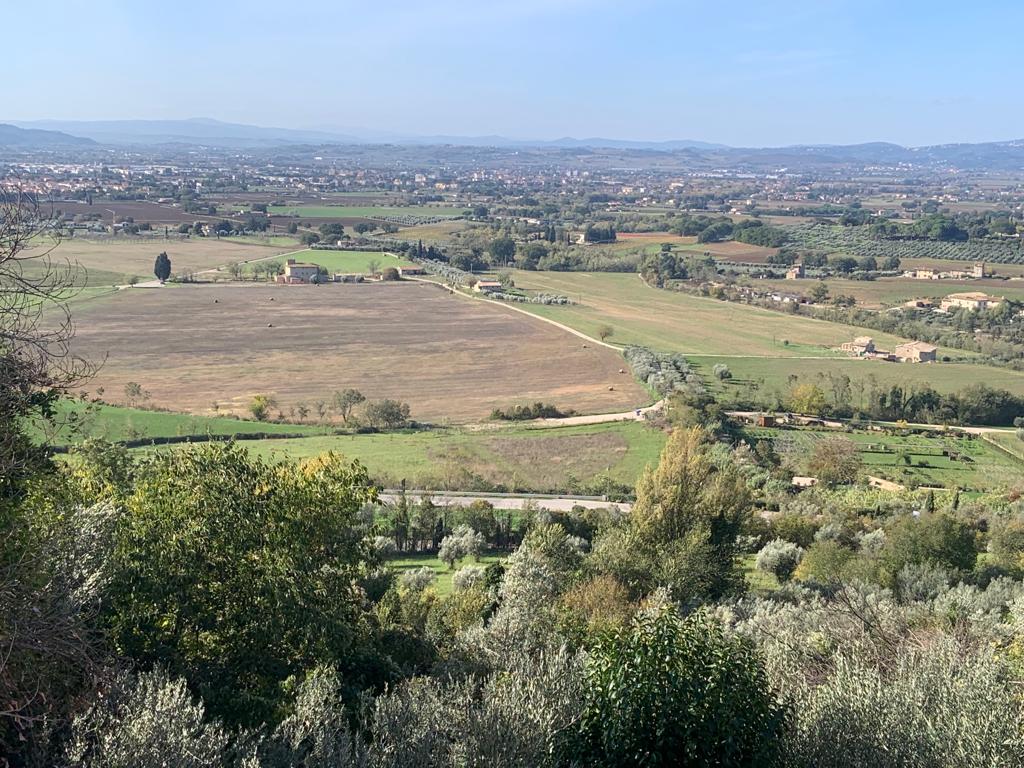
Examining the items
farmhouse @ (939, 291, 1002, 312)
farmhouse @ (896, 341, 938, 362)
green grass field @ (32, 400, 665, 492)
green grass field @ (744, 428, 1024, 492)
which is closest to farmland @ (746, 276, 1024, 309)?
farmhouse @ (939, 291, 1002, 312)

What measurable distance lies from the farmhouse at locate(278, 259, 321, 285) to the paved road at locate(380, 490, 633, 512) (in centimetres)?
5476

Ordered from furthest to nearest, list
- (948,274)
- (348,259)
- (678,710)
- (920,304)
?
(948,274)
(348,259)
(920,304)
(678,710)

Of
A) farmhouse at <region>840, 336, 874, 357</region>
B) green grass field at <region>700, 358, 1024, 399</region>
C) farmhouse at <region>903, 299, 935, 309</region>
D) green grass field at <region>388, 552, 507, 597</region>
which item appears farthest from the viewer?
farmhouse at <region>903, 299, 935, 309</region>

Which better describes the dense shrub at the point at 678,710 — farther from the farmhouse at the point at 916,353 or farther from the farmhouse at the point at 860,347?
the farmhouse at the point at 860,347

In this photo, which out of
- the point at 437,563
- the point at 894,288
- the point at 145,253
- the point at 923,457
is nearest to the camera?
the point at 437,563

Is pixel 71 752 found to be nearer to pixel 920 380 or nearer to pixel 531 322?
pixel 920 380

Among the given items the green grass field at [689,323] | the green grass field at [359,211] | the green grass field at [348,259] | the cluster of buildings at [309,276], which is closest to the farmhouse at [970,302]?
the green grass field at [689,323]

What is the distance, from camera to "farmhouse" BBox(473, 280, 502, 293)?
275ft

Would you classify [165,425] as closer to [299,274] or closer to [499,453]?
[499,453]

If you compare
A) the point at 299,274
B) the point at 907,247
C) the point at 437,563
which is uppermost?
the point at 907,247

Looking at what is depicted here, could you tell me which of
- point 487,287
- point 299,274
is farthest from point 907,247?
point 299,274

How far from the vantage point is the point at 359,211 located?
153125 millimetres

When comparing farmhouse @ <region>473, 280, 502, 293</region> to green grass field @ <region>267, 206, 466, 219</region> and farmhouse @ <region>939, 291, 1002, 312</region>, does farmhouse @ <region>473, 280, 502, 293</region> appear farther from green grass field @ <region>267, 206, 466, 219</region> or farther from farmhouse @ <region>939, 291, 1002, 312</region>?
green grass field @ <region>267, 206, 466, 219</region>

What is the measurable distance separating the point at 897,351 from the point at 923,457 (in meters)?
23.7
